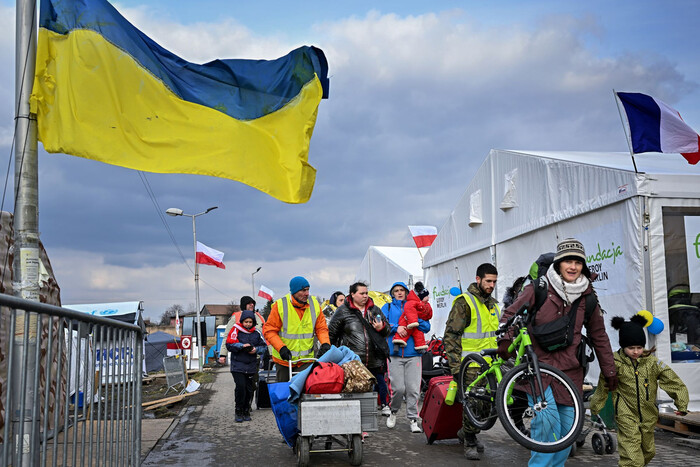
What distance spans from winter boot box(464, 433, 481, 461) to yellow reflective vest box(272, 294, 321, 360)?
2189 millimetres

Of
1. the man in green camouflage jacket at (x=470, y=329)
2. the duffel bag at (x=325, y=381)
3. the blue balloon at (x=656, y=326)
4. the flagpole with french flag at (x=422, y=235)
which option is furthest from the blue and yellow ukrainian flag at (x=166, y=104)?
the flagpole with french flag at (x=422, y=235)

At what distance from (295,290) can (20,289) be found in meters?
3.78

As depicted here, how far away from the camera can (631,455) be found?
5664 millimetres

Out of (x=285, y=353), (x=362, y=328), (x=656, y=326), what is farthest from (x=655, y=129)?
(x=285, y=353)

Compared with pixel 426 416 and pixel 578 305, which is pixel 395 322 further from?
pixel 578 305

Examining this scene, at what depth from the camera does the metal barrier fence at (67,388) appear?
Answer: 284cm

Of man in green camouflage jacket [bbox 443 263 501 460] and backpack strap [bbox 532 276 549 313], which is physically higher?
backpack strap [bbox 532 276 549 313]

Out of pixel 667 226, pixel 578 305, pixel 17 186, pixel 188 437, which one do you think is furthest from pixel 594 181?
pixel 17 186

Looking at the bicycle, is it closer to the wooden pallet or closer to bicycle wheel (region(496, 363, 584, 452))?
bicycle wheel (region(496, 363, 584, 452))

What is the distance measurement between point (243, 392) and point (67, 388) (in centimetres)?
715

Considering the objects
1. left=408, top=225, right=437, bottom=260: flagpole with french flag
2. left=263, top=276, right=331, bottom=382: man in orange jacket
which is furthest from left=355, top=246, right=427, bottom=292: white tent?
left=263, top=276, right=331, bottom=382: man in orange jacket

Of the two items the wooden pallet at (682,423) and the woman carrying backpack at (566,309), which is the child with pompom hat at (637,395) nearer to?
the woman carrying backpack at (566,309)

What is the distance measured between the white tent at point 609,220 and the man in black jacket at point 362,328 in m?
3.90

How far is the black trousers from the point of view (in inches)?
411
